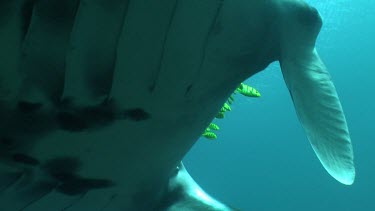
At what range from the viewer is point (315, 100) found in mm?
1203

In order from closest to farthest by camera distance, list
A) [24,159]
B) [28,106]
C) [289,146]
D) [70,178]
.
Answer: [28,106]
[24,159]
[70,178]
[289,146]

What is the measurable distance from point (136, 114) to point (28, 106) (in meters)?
0.24

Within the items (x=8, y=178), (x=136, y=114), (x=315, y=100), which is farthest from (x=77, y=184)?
(x=315, y=100)

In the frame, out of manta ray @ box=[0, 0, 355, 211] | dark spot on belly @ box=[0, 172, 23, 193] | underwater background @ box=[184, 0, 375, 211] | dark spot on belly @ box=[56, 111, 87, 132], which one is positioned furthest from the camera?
underwater background @ box=[184, 0, 375, 211]

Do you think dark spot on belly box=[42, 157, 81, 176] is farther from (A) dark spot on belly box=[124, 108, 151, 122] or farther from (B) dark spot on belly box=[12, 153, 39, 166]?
(A) dark spot on belly box=[124, 108, 151, 122]

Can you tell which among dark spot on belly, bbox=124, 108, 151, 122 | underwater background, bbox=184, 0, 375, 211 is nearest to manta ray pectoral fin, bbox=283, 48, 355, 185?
dark spot on belly, bbox=124, 108, 151, 122

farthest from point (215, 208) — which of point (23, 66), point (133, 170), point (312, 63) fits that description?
point (23, 66)

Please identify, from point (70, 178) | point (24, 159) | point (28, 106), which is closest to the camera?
point (28, 106)

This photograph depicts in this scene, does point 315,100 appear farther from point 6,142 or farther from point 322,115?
point 6,142

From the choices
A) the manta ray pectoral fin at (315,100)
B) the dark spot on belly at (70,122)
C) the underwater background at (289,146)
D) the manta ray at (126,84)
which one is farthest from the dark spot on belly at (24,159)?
the underwater background at (289,146)

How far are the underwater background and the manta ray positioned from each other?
28183mm

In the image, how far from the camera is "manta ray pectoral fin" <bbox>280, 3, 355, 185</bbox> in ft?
3.87

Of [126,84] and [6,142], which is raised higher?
[126,84]

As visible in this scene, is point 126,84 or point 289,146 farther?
point 289,146
